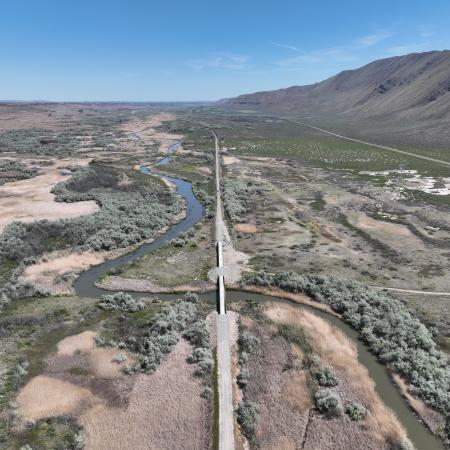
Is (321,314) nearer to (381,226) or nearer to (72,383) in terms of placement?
(72,383)

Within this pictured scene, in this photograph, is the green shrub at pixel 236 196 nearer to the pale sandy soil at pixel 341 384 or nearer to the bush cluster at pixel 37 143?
the pale sandy soil at pixel 341 384

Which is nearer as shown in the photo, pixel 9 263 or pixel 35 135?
pixel 9 263

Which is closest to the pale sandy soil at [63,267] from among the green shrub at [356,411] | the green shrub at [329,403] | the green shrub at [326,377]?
the green shrub at [326,377]

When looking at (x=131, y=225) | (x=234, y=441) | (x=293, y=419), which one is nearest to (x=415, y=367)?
(x=293, y=419)

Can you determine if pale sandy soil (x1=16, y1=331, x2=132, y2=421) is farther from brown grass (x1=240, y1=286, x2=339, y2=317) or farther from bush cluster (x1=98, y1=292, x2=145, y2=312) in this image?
brown grass (x1=240, y1=286, x2=339, y2=317)

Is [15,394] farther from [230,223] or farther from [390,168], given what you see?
[390,168]
